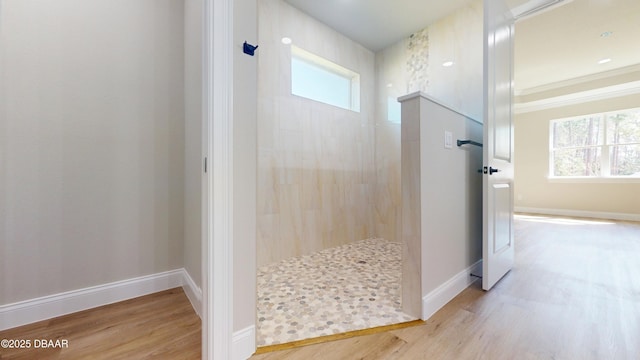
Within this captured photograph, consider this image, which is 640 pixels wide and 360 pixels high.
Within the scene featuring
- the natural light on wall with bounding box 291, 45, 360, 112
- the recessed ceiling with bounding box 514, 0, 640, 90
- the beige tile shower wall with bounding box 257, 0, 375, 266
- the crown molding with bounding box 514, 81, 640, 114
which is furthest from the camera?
the crown molding with bounding box 514, 81, 640, 114

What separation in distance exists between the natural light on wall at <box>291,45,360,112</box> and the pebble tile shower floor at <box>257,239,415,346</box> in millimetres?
1789

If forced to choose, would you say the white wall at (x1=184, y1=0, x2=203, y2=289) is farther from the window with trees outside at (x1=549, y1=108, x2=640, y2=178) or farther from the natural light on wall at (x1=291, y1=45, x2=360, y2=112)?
the window with trees outside at (x1=549, y1=108, x2=640, y2=178)

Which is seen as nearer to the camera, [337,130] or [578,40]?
[337,130]

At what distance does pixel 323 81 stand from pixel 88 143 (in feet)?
7.38

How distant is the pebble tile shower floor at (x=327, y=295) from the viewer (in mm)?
1361

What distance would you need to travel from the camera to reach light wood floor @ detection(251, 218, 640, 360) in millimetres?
1161

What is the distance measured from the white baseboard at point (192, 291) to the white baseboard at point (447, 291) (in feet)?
4.36

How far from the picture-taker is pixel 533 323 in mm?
1396

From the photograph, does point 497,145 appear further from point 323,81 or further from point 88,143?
point 88,143

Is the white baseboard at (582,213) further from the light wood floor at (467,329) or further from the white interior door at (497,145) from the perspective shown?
the white interior door at (497,145)

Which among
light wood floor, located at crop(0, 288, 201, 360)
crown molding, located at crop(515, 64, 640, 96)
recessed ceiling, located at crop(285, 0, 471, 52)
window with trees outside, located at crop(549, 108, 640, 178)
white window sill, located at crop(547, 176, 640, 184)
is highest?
crown molding, located at crop(515, 64, 640, 96)

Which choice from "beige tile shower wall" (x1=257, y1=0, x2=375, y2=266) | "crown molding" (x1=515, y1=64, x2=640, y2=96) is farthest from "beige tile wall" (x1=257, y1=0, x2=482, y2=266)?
"crown molding" (x1=515, y1=64, x2=640, y2=96)

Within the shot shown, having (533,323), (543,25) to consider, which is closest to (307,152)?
(533,323)

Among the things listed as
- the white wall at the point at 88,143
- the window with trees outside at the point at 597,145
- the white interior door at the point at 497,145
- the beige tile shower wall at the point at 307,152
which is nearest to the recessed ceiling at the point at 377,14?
the beige tile shower wall at the point at 307,152
